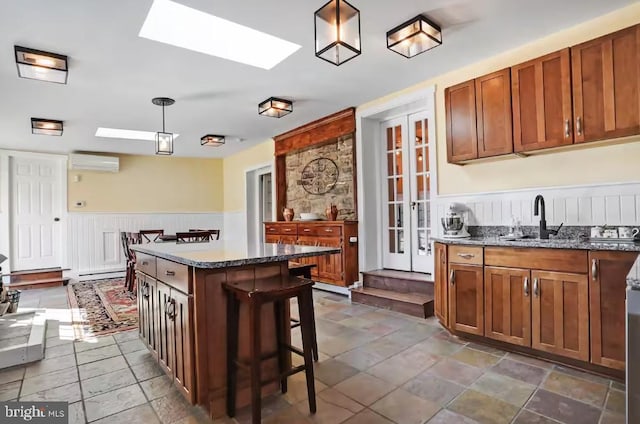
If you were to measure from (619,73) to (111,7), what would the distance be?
350 cm

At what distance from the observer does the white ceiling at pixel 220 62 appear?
2.45 m

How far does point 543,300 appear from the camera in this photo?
8.17ft

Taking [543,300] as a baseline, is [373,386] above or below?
below

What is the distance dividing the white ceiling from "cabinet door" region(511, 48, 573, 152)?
0.33m

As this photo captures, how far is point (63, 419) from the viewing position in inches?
76.5

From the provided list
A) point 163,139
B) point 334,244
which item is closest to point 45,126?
point 163,139

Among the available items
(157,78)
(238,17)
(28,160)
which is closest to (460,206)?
(238,17)

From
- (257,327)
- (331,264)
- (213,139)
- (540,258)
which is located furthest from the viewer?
(213,139)

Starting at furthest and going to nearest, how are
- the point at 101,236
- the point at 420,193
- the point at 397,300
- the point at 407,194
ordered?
the point at 101,236 < the point at 407,194 < the point at 420,193 < the point at 397,300

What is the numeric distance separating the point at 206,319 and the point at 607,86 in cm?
309

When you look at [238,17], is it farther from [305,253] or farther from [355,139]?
[355,139]

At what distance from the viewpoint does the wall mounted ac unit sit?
6569mm

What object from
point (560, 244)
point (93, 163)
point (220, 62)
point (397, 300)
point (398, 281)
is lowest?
point (397, 300)

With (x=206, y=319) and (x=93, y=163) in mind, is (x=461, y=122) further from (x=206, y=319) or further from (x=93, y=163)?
(x=93, y=163)
